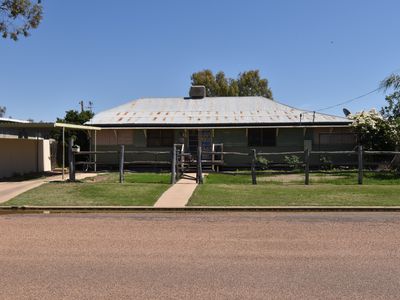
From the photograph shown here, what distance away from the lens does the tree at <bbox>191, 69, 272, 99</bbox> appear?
54938 millimetres

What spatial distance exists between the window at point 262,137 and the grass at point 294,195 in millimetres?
9944

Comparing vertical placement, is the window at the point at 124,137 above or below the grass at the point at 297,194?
above

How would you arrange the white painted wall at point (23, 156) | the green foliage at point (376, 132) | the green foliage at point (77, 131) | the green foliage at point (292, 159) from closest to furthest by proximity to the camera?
the white painted wall at point (23, 156) → the green foliage at point (376, 132) → the green foliage at point (292, 159) → the green foliage at point (77, 131)

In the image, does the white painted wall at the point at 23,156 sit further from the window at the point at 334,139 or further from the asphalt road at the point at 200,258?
the window at the point at 334,139

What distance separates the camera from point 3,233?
852cm

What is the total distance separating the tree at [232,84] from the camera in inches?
2163

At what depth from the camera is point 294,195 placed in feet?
44.6

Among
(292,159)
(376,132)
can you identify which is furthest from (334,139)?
(292,159)

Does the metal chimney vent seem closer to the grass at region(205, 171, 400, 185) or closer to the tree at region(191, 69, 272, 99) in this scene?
the grass at region(205, 171, 400, 185)

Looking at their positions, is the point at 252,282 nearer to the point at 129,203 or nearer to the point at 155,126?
the point at 129,203

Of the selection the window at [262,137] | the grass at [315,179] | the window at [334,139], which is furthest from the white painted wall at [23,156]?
the window at [334,139]

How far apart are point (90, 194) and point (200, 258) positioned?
7.89 m

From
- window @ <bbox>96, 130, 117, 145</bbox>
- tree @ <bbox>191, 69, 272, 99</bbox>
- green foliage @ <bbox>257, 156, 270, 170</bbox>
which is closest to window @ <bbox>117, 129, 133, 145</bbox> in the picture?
window @ <bbox>96, 130, 117, 145</bbox>

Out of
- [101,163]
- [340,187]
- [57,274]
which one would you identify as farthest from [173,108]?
[57,274]
